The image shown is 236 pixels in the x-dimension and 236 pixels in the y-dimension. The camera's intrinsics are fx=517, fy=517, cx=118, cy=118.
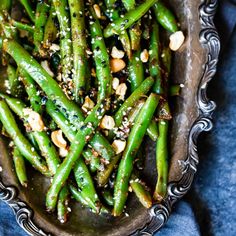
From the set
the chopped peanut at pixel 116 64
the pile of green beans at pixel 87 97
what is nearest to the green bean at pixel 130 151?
the pile of green beans at pixel 87 97

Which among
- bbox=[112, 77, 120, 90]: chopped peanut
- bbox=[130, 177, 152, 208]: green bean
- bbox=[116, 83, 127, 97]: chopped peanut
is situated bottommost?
bbox=[130, 177, 152, 208]: green bean

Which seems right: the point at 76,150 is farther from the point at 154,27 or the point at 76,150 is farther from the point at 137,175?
the point at 154,27

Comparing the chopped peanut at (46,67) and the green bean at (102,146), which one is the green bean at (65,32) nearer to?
the chopped peanut at (46,67)

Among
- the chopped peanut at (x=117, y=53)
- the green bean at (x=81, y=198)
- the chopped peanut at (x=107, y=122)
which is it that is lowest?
the green bean at (x=81, y=198)

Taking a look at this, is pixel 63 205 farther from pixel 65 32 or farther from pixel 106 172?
pixel 65 32

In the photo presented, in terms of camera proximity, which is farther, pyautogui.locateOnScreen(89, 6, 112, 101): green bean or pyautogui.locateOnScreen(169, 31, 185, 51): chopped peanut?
pyautogui.locateOnScreen(169, 31, 185, 51): chopped peanut

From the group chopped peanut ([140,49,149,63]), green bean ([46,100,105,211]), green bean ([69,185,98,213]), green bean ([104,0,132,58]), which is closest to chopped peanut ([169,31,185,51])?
chopped peanut ([140,49,149,63])

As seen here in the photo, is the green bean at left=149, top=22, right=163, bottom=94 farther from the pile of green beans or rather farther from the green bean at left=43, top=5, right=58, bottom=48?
the green bean at left=43, top=5, right=58, bottom=48
